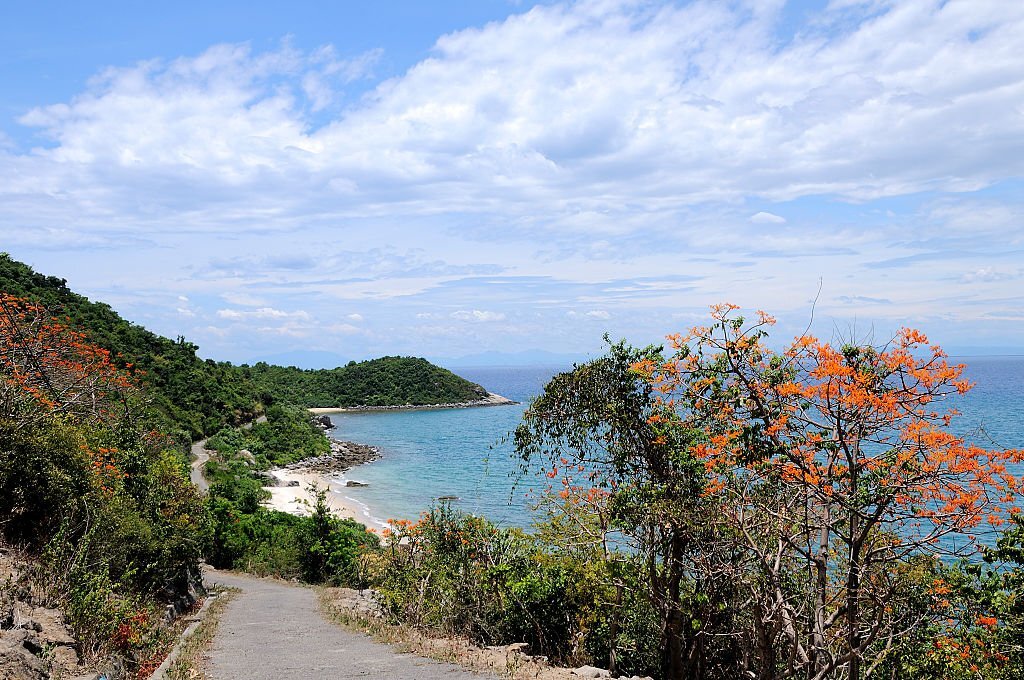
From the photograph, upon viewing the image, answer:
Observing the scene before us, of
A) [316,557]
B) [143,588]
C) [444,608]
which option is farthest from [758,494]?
[316,557]

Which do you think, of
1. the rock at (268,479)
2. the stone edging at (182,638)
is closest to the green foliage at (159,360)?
the rock at (268,479)

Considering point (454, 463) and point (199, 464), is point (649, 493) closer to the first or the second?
point (199, 464)

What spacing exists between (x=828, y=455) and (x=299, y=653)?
23.7 ft

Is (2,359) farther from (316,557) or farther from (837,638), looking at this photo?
(837,638)

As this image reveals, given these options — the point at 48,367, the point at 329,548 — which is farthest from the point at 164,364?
the point at 48,367

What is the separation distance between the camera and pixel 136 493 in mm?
13602

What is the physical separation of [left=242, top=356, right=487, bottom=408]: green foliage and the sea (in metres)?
19.7

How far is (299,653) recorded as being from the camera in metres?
9.45

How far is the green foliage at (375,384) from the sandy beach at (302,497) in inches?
2426

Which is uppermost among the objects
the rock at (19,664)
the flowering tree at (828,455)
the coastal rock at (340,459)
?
the flowering tree at (828,455)

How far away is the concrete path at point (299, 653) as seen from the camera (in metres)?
8.00

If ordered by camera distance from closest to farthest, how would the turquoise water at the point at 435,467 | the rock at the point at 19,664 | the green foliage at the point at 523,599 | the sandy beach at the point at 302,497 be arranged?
the rock at the point at 19,664 → the green foliage at the point at 523,599 → the turquoise water at the point at 435,467 → the sandy beach at the point at 302,497

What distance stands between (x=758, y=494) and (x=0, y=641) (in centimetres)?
863

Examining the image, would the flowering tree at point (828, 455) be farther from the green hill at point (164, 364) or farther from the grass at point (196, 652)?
the green hill at point (164, 364)
